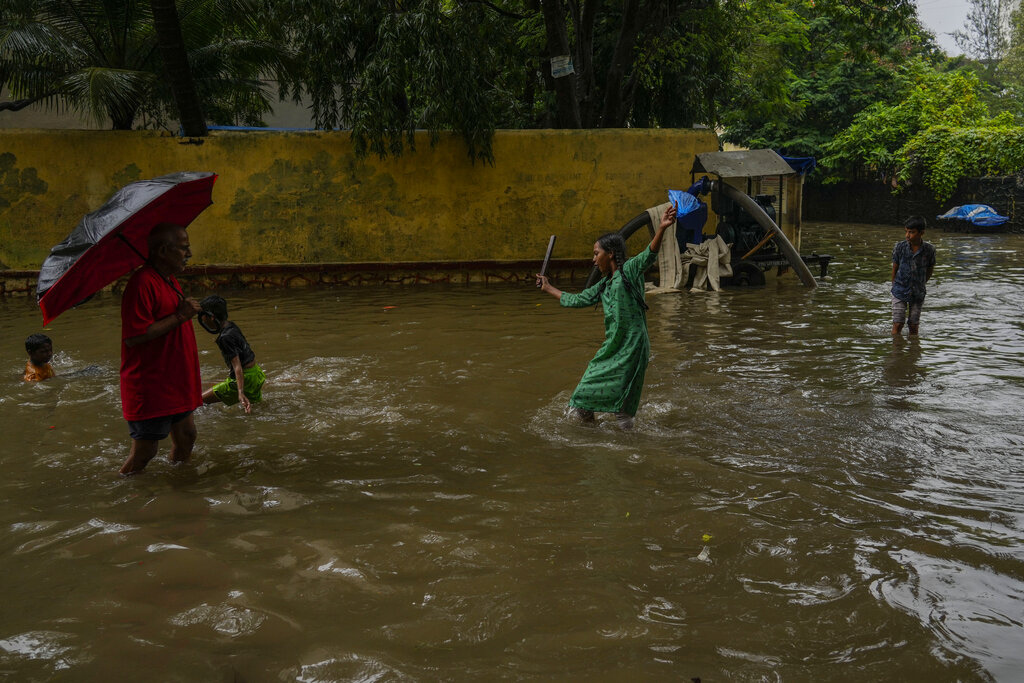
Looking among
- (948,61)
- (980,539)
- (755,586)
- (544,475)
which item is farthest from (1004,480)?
(948,61)

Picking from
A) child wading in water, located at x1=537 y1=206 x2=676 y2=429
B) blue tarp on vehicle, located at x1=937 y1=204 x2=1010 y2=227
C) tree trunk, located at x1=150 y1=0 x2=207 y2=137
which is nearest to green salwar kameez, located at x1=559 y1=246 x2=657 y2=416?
child wading in water, located at x1=537 y1=206 x2=676 y2=429

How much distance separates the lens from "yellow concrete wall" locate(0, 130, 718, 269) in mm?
13312

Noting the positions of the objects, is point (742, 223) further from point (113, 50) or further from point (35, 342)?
point (113, 50)

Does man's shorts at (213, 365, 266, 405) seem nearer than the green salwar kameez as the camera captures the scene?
No

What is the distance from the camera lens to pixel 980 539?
13.2ft

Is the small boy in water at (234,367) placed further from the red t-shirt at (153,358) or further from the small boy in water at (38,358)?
the small boy in water at (38,358)

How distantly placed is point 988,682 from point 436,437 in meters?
3.75

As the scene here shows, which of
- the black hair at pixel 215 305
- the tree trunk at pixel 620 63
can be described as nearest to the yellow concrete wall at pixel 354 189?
the tree trunk at pixel 620 63

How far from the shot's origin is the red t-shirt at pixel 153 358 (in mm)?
4457

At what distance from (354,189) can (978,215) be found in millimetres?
18455

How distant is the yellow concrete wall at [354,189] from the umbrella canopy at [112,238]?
909 centimetres

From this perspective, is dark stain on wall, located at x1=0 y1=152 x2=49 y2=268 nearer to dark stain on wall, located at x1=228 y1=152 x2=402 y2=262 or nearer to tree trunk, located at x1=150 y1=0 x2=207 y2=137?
tree trunk, located at x1=150 y1=0 x2=207 y2=137

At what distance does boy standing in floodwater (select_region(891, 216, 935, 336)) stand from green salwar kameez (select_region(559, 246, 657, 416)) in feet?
14.6

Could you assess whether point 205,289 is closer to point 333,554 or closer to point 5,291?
point 5,291
